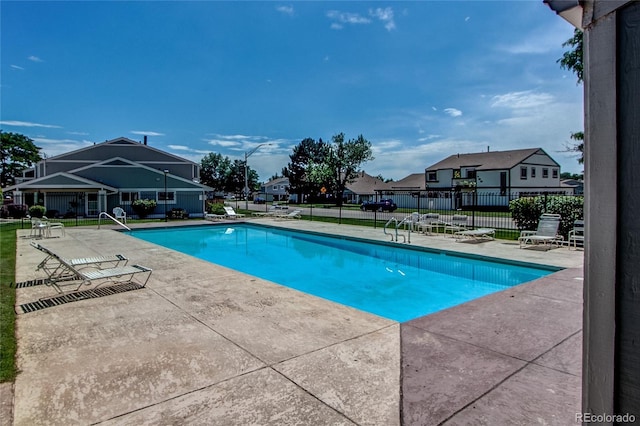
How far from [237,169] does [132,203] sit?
55.0m

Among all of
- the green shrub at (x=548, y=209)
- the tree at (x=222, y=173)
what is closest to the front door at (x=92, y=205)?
the green shrub at (x=548, y=209)

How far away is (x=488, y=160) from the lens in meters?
Result: 41.8

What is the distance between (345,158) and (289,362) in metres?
50.2

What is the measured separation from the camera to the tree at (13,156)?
56.9 m

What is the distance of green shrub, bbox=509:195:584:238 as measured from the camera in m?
Result: 13.2

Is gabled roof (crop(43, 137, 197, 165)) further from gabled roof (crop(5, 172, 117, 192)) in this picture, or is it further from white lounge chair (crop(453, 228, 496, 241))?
white lounge chair (crop(453, 228, 496, 241))

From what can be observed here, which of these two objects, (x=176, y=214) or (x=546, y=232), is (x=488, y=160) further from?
(x=176, y=214)

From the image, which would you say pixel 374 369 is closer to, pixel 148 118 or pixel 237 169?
pixel 148 118

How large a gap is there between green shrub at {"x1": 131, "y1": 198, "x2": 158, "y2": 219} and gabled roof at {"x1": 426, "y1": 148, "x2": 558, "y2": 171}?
105ft

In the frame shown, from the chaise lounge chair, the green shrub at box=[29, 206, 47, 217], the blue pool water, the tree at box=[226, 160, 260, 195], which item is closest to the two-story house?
the blue pool water

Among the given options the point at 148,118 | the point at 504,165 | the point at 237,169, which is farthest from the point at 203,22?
the point at 237,169

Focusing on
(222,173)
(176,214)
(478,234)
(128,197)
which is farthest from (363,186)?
(478,234)

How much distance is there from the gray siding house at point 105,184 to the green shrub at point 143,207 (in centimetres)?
117

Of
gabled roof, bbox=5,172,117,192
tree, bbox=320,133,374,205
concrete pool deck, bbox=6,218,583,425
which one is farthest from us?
tree, bbox=320,133,374,205
